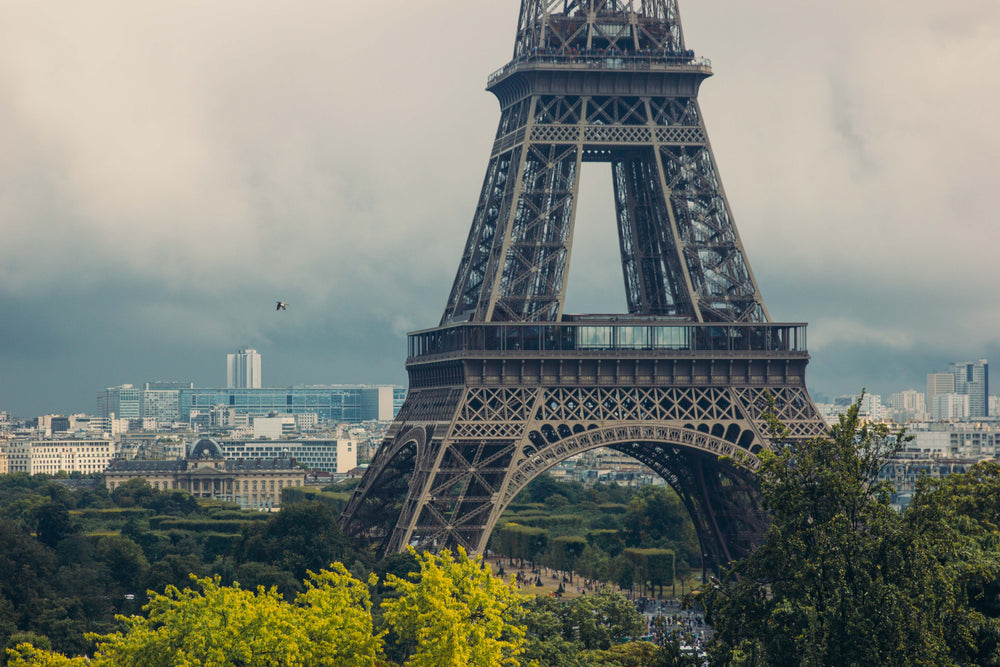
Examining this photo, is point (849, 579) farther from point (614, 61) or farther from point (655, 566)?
point (655, 566)

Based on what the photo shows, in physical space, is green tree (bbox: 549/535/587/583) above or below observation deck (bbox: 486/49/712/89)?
below

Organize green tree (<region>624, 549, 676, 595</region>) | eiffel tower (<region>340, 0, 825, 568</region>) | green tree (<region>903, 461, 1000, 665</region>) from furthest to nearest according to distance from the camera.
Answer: green tree (<region>624, 549, 676, 595</region>)
eiffel tower (<region>340, 0, 825, 568</region>)
green tree (<region>903, 461, 1000, 665</region>)

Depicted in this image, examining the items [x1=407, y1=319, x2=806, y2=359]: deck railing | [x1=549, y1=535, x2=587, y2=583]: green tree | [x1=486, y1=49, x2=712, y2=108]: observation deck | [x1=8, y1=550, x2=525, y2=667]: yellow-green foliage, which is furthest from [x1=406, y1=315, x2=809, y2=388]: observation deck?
[x1=549, y1=535, x2=587, y2=583]: green tree

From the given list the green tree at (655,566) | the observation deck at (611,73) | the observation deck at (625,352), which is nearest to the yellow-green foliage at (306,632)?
the observation deck at (625,352)

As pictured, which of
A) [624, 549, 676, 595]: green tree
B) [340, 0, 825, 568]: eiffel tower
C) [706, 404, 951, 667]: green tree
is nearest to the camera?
[706, 404, 951, 667]: green tree

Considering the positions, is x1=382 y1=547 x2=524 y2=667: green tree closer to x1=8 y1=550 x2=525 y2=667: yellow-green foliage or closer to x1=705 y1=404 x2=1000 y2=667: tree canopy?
x1=8 y1=550 x2=525 y2=667: yellow-green foliage

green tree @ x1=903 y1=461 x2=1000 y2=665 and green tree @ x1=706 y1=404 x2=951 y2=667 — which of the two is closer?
green tree @ x1=706 y1=404 x2=951 y2=667

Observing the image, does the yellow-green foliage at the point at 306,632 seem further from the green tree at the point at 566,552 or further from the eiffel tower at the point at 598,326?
the green tree at the point at 566,552

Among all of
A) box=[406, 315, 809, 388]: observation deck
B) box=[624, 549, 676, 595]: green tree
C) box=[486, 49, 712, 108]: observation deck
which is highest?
box=[486, 49, 712, 108]: observation deck
